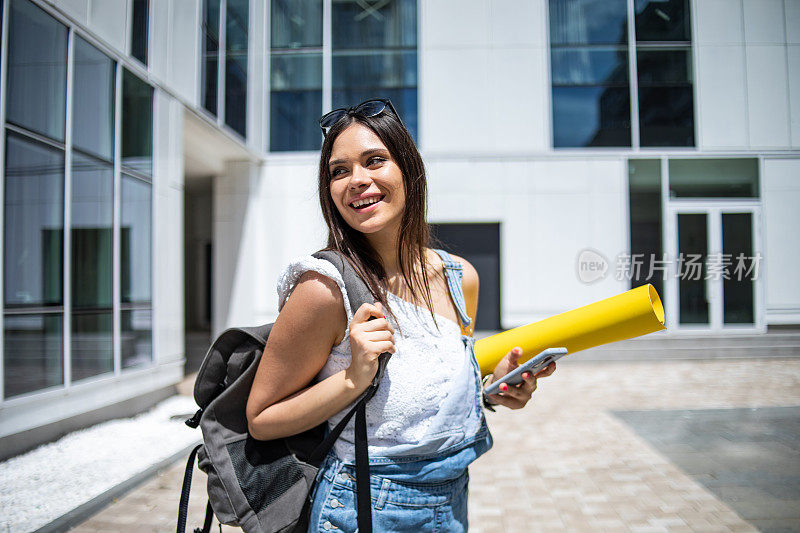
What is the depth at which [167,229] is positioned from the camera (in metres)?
5.82

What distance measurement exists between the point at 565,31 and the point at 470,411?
1949 mm

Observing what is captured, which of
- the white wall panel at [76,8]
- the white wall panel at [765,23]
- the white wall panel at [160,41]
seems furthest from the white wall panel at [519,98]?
the white wall panel at [76,8]

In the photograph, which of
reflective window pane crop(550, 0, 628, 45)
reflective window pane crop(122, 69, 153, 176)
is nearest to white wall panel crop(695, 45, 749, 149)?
reflective window pane crop(550, 0, 628, 45)

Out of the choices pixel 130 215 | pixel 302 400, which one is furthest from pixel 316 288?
pixel 130 215

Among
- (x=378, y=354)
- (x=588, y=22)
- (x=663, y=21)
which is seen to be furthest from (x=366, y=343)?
(x=588, y=22)

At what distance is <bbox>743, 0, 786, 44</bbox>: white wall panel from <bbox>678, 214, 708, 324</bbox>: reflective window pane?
2.12 feet

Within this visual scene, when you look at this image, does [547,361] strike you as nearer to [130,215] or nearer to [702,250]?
[702,250]

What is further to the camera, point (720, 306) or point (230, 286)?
point (230, 286)

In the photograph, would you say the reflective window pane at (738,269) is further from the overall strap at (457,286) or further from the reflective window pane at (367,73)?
the reflective window pane at (367,73)

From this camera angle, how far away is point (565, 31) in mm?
2375

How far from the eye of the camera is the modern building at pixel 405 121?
72.8 inches

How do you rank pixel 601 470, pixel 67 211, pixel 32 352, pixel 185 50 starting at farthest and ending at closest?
pixel 185 50
pixel 67 211
pixel 32 352
pixel 601 470

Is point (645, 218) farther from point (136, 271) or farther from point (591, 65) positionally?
point (136, 271)

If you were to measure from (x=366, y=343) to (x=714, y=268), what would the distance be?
1656mm
